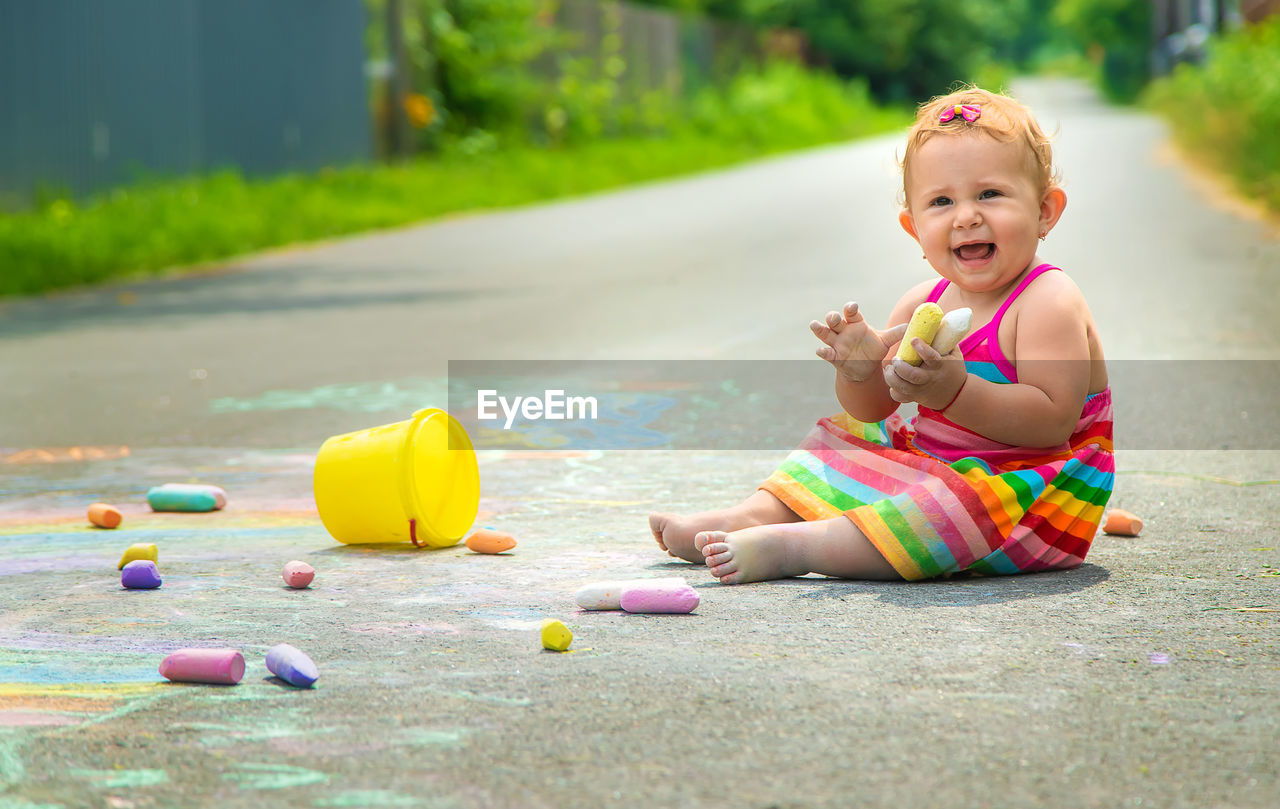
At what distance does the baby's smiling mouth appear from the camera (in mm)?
3525

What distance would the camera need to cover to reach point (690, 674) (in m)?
2.73

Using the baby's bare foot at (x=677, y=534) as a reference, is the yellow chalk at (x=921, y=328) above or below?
Answer: above

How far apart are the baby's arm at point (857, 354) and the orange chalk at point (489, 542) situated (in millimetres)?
881

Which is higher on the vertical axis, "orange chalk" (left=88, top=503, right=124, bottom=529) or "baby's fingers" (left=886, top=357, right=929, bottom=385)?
"baby's fingers" (left=886, top=357, right=929, bottom=385)

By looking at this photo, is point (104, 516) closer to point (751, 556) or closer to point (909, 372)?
point (751, 556)

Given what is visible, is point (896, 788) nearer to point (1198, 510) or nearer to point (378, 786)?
point (378, 786)

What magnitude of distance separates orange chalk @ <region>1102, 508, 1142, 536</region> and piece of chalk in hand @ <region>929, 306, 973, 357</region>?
916mm

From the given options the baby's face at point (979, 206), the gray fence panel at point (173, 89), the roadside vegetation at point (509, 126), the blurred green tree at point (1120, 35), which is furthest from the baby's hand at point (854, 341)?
the blurred green tree at point (1120, 35)

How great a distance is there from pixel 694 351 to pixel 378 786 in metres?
5.16

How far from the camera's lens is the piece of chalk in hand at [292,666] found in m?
2.70

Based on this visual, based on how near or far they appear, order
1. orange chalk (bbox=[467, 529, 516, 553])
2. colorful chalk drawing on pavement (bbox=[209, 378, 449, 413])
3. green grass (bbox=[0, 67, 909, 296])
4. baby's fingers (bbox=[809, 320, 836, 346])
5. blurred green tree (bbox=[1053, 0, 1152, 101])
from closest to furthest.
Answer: baby's fingers (bbox=[809, 320, 836, 346])
orange chalk (bbox=[467, 529, 516, 553])
colorful chalk drawing on pavement (bbox=[209, 378, 449, 413])
green grass (bbox=[0, 67, 909, 296])
blurred green tree (bbox=[1053, 0, 1152, 101])

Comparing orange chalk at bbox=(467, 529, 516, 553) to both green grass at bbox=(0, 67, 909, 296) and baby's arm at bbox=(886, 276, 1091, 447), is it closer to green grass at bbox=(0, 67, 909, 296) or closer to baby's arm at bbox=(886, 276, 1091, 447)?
baby's arm at bbox=(886, 276, 1091, 447)

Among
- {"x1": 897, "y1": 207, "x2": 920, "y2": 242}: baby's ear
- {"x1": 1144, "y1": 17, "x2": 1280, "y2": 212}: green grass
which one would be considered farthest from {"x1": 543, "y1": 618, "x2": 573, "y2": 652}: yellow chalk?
{"x1": 1144, "y1": 17, "x2": 1280, "y2": 212}: green grass

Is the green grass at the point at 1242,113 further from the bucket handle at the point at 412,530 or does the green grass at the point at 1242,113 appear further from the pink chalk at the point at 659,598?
the pink chalk at the point at 659,598
